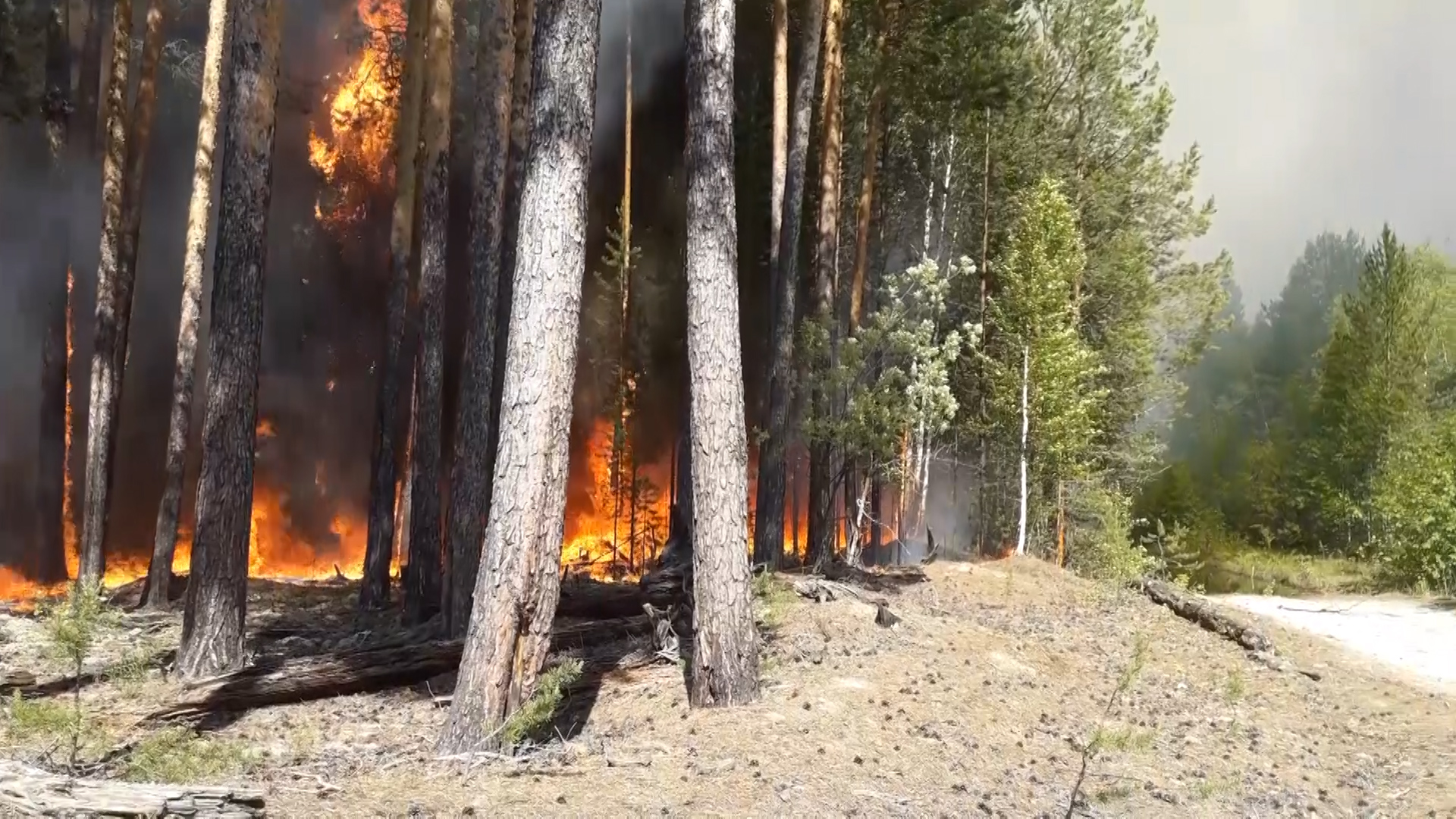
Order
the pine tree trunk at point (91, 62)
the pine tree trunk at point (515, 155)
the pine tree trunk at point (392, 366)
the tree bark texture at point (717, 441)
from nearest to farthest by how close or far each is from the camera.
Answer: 1. the tree bark texture at point (717, 441)
2. the pine tree trunk at point (515, 155)
3. the pine tree trunk at point (392, 366)
4. the pine tree trunk at point (91, 62)

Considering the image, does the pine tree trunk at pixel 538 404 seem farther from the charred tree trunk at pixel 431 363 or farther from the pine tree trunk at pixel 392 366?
the pine tree trunk at pixel 392 366

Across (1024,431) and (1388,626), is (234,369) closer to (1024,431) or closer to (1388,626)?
(1024,431)

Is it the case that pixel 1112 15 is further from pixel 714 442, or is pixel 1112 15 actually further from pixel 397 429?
pixel 714 442

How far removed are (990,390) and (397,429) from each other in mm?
16365

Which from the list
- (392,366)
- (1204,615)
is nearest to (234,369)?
(392,366)

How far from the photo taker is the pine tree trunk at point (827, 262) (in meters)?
17.2

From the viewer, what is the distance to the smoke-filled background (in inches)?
1123

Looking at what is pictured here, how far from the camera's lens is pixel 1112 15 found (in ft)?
90.1

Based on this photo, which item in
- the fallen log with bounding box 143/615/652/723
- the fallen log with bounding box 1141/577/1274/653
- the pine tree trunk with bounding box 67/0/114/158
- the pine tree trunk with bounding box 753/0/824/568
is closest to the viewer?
the fallen log with bounding box 143/615/652/723

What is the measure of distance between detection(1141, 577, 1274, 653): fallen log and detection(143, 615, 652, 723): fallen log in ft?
38.2

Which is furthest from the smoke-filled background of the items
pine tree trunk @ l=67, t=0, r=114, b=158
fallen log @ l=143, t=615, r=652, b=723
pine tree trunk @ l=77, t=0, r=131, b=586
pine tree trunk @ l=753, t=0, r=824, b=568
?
fallen log @ l=143, t=615, r=652, b=723

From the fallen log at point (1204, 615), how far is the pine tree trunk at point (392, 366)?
43.9 feet

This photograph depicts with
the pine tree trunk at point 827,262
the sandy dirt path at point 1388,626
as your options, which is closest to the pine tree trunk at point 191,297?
the pine tree trunk at point 827,262

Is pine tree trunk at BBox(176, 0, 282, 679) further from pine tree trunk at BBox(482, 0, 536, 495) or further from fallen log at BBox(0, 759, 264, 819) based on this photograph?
fallen log at BBox(0, 759, 264, 819)
